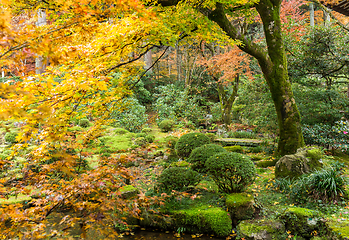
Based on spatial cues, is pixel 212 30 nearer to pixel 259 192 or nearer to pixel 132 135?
pixel 259 192

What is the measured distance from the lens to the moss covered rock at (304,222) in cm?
318

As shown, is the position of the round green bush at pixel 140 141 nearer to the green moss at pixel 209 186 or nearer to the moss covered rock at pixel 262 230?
the green moss at pixel 209 186

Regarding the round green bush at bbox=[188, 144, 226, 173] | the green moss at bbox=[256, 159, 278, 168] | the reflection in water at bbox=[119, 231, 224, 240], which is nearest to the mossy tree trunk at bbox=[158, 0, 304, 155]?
the green moss at bbox=[256, 159, 278, 168]

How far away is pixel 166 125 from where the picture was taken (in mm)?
11086

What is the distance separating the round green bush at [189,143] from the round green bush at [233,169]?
7.98 ft

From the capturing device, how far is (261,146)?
802cm

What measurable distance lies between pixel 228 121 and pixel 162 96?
197 inches

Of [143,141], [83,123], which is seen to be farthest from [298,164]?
[83,123]

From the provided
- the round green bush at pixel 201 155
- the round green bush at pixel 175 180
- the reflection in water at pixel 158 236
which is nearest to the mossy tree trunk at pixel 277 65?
the round green bush at pixel 201 155

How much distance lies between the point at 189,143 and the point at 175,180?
8.56 feet

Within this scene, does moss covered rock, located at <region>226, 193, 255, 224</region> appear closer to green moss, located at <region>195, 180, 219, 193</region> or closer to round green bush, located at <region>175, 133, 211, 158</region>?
green moss, located at <region>195, 180, 219, 193</region>

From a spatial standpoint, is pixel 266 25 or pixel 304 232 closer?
pixel 304 232

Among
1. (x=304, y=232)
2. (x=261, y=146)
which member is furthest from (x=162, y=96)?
(x=304, y=232)

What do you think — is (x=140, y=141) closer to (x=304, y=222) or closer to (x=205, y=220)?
(x=205, y=220)
